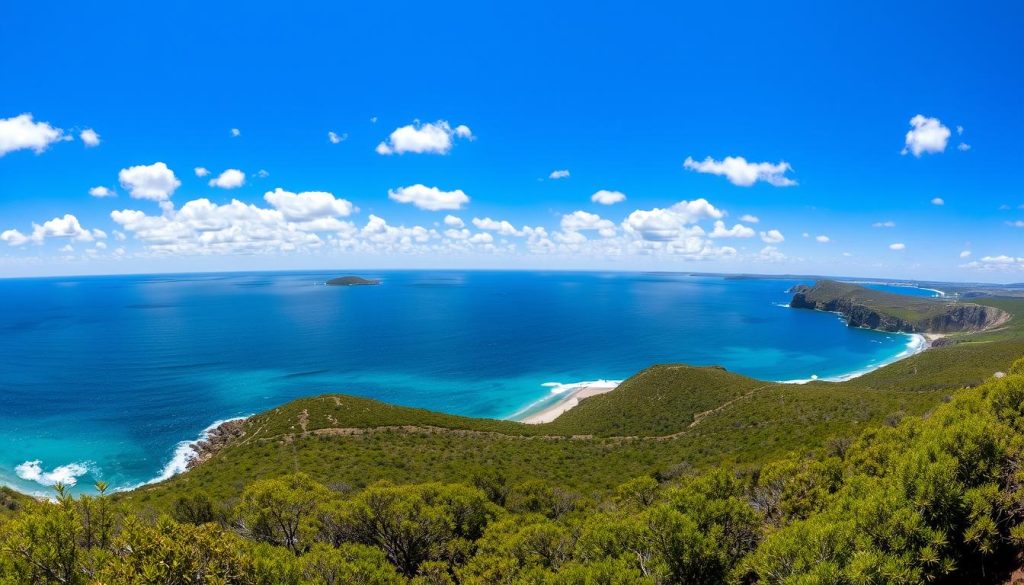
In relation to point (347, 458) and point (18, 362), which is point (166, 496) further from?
point (18, 362)

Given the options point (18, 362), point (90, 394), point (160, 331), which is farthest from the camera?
point (160, 331)

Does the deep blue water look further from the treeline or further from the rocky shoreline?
the treeline

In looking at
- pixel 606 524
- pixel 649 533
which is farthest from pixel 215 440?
pixel 649 533

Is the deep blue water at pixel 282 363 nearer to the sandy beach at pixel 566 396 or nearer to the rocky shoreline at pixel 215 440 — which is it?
the rocky shoreline at pixel 215 440

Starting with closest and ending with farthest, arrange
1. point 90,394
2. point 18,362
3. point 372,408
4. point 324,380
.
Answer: point 372,408
point 90,394
point 324,380
point 18,362

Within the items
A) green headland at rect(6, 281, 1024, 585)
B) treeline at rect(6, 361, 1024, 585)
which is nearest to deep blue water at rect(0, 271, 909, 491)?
green headland at rect(6, 281, 1024, 585)

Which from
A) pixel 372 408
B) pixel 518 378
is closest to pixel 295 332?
pixel 518 378

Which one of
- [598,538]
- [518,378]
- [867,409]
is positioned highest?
[598,538]
